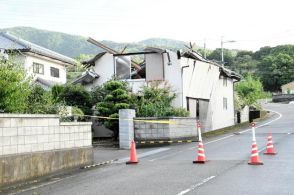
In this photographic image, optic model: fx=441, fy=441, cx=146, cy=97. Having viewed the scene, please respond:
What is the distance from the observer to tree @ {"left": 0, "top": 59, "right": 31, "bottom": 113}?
37.6 ft

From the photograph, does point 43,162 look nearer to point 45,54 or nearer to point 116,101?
point 116,101

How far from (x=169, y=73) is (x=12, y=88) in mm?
17392

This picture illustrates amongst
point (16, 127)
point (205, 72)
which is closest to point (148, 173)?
point (16, 127)

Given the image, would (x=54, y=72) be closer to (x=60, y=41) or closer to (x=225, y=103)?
(x=225, y=103)

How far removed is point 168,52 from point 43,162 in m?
17.4

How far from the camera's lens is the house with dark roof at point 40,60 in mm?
30422

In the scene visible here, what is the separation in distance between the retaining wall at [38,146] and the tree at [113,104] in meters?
8.63

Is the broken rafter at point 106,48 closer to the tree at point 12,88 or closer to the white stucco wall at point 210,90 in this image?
the white stucco wall at point 210,90

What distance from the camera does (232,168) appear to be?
38.8 ft

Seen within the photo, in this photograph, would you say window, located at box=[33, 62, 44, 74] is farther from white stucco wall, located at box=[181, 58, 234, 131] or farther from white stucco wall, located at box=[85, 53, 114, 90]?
white stucco wall, located at box=[181, 58, 234, 131]

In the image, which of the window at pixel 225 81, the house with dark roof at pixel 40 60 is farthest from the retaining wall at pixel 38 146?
the window at pixel 225 81

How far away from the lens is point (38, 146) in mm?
11727

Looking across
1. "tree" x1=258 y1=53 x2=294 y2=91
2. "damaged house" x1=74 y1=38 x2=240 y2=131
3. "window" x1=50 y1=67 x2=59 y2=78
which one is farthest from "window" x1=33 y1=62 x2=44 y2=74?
"tree" x1=258 y1=53 x2=294 y2=91

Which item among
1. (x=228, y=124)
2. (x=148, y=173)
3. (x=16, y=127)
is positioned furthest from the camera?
(x=228, y=124)
